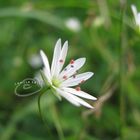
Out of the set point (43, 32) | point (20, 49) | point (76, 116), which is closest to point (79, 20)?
point (43, 32)

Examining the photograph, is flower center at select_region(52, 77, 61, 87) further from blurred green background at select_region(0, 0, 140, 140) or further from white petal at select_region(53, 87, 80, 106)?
blurred green background at select_region(0, 0, 140, 140)

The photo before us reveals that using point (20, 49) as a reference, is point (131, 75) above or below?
below

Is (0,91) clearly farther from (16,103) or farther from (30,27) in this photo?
(30,27)

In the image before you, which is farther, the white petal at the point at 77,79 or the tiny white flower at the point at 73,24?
the tiny white flower at the point at 73,24

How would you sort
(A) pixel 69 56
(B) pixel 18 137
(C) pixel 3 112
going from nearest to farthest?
(B) pixel 18 137
(C) pixel 3 112
(A) pixel 69 56

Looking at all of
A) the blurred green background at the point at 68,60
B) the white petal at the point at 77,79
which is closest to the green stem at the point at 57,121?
the blurred green background at the point at 68,60

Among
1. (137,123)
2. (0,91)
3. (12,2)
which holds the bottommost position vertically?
(137,123)

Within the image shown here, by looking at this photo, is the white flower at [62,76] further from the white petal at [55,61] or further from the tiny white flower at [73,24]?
the tiny white flower at [73,24]
